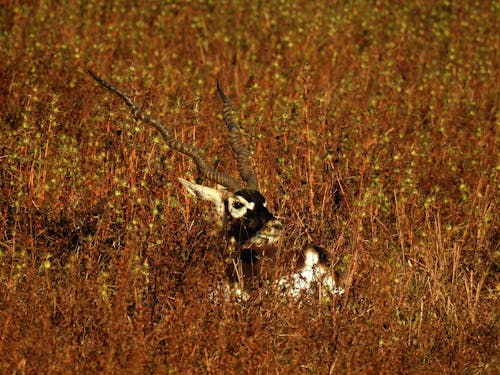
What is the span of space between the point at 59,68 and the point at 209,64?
184 centimetres

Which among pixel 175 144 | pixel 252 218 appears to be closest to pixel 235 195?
pixel 252 218

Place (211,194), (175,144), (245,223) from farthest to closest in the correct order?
1. (211,194)
2. (245,223)
3. (175,144)

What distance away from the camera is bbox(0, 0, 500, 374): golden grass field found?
588 cm

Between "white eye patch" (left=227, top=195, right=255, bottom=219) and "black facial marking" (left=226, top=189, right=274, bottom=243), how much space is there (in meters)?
0.02

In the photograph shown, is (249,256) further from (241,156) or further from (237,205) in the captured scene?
(241,156)

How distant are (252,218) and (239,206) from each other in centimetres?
12

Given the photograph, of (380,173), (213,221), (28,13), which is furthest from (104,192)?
(28,13)

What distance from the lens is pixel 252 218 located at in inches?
273

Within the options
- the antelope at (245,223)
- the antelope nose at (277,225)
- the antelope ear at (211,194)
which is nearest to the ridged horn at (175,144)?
the antelope at (245,223)

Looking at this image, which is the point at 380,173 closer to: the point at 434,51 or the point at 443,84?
the point at 443,84

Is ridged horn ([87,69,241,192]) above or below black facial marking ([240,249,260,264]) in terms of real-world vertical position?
above

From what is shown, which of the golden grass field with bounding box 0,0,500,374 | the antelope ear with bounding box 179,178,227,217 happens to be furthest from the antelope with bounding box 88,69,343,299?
the golden grass field with bounding box 0,0,500,374

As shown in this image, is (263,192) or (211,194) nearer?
Answer: (211,194)

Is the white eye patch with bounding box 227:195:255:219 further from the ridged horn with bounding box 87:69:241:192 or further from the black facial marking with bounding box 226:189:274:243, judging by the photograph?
the ridged horn with bounding box 87:69:241:192
